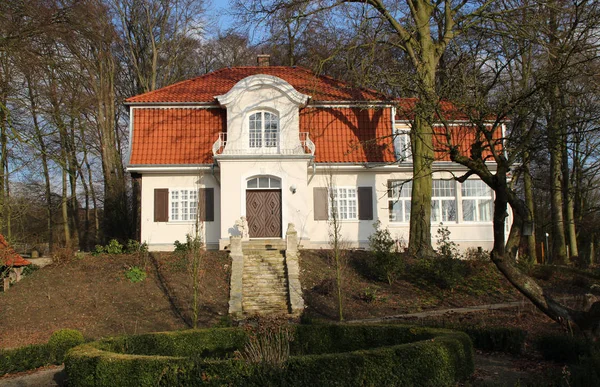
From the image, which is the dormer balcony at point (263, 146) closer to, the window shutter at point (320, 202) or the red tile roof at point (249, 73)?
the window shutter at point (320, 202)

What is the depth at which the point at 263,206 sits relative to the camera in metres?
20.9

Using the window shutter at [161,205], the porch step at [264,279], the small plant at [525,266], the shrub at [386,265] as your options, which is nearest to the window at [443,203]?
the small plant at [525,266]

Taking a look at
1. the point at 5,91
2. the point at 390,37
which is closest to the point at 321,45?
the point at 390,37

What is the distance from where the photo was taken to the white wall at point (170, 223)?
21047 millimetres

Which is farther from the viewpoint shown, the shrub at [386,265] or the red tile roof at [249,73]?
the red tile roof at [249,73]

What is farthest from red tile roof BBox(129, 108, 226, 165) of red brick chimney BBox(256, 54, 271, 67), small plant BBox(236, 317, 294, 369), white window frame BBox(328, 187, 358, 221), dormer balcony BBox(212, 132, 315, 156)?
small plant BBox(236, 317, 294, 369)

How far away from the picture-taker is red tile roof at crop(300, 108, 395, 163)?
71.2 ft

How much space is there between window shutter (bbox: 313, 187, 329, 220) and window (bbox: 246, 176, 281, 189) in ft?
5.00

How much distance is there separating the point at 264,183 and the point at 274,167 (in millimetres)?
744

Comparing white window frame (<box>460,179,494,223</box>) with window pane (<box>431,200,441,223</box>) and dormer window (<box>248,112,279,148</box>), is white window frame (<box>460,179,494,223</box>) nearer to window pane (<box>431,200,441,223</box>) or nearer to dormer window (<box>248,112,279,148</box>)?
window pane (<box>431,200,441,223</box>)

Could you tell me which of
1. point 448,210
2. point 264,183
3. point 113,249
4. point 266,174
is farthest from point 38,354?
point 448,210

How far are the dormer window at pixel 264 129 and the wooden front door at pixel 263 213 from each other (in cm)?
177

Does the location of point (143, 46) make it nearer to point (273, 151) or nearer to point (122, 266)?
point (273, 151)

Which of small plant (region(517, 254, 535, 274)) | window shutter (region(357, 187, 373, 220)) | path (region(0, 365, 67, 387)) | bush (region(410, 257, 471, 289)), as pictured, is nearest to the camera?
path (region(0, 365, 67, 387))
